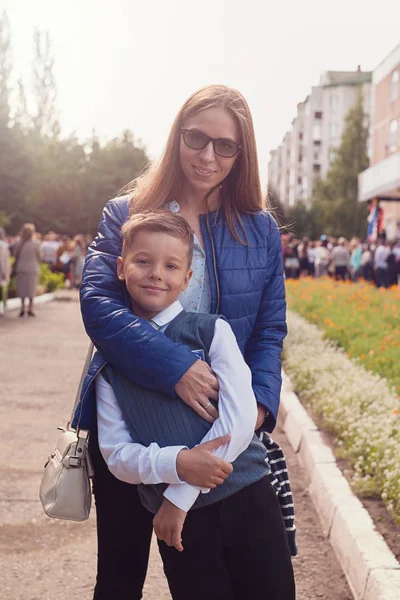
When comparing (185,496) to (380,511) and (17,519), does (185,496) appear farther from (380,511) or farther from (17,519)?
(17,519)

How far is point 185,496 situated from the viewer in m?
2.10

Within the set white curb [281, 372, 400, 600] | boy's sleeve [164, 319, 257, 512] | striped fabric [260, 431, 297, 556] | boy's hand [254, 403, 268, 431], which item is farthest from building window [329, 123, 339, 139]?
boy's sleeve [164, 319, 257, 512]

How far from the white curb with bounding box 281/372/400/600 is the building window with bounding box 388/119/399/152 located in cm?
4274

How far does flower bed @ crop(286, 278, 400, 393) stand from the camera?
8.28 meters

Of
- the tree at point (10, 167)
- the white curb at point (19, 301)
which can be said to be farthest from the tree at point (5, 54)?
the white curb at point (19, 301)

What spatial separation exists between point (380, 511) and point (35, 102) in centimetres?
6813

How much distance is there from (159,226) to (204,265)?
251mm

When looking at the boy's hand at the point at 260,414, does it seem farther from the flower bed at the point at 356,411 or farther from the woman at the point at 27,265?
the woman at the point at 27,265

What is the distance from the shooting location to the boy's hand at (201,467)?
2.06 meters

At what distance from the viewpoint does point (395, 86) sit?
45.7 metres

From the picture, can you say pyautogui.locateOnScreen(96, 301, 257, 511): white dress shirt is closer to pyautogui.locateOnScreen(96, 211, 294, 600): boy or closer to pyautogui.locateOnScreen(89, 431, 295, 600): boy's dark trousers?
pyautogui.locateOnScreen(96, 211, 294, 600): boy

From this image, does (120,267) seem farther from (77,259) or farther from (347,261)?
(77,259)

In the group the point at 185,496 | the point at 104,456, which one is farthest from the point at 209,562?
the point at 104,456

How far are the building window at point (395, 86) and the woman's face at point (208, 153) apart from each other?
44.8m
